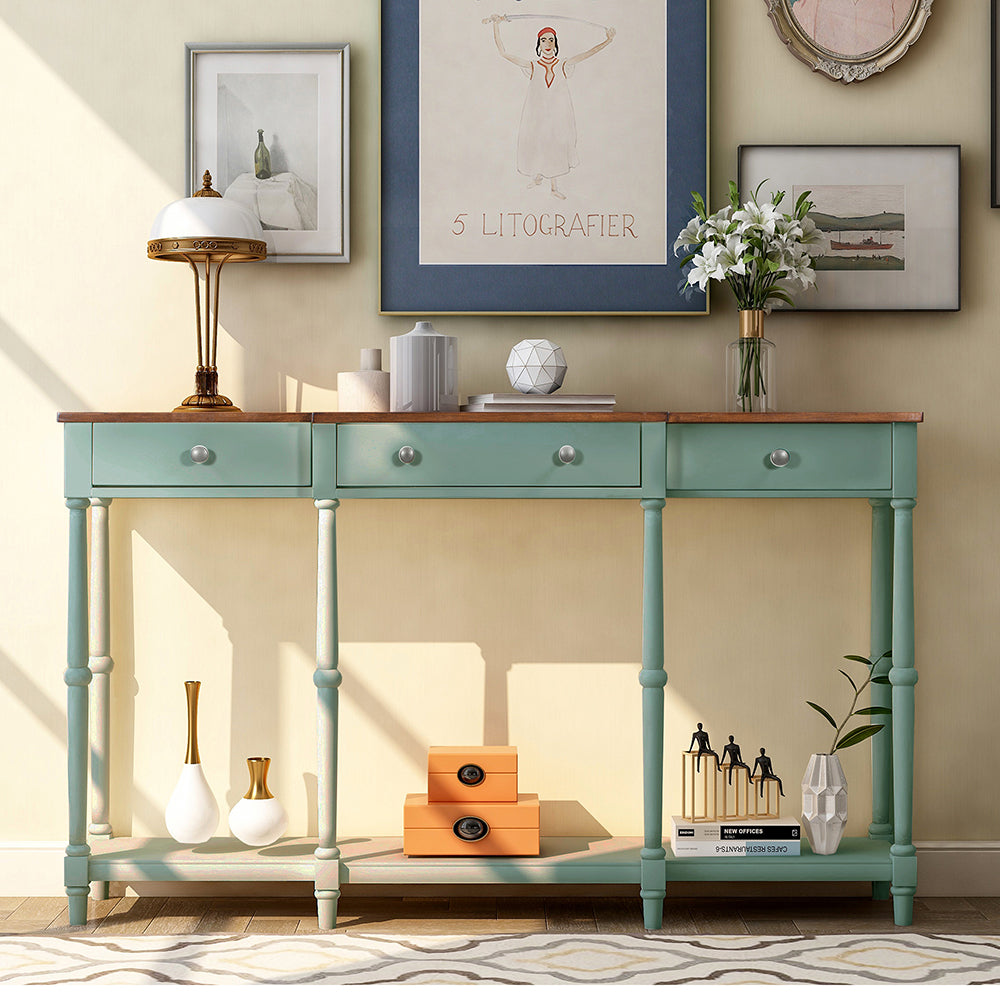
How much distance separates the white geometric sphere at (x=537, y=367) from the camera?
87.9 inches

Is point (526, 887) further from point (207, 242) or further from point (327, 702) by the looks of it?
point (207, 242)

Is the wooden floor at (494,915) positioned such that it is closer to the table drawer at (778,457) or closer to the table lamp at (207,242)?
the table drawer at (778,457)

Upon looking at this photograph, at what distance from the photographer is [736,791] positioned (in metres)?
2.24

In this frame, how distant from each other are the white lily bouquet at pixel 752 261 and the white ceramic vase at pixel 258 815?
1.28 meters

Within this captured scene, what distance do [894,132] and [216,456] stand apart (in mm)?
1650

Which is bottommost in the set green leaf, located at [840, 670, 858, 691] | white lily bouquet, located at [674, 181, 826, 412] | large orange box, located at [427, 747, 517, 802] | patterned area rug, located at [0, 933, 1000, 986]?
patterned area rug, located at [0, 933, 1000, 986]

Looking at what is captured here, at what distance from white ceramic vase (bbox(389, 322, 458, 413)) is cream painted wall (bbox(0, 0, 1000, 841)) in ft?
0.68

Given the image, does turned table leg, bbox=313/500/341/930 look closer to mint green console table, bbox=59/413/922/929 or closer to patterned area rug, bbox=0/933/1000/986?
mint green console table, bbox=59/413/922/929

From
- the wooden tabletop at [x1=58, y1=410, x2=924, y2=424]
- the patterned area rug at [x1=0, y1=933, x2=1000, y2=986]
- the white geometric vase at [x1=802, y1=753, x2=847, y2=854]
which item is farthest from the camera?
the white geometric vase at [x1=802, y1=753, x2=847, y2=854]

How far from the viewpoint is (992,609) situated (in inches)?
96.0

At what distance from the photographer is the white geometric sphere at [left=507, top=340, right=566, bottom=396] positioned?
223cm

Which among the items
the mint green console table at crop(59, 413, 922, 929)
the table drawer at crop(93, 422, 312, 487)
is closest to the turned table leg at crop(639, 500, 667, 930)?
the mint green console table at crop(59, 413, 922, 929)

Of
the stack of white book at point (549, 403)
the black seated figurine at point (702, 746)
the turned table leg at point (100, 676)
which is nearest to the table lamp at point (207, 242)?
the turned table leg at point (100, 676)

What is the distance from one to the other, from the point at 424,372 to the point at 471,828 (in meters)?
0.93
